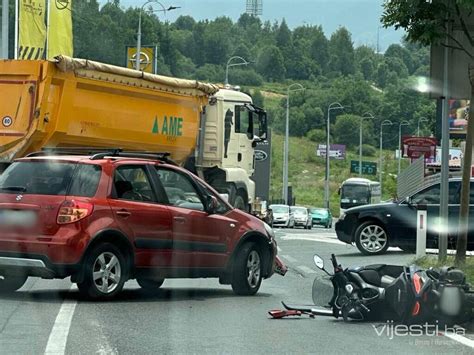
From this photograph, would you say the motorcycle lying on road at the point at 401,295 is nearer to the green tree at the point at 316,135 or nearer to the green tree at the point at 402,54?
the green tree at the point at 402,54

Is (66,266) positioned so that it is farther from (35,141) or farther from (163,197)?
(35,141)

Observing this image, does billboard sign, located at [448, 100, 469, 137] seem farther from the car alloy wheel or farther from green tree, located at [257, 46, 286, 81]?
the car alloy wheel

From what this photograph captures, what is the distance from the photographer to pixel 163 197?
39.8 feet

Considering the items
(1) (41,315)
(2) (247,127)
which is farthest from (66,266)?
(2) (247,127)

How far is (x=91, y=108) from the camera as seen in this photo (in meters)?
18.6

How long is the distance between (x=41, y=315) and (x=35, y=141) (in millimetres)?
7587

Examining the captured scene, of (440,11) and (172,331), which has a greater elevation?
(440,11)

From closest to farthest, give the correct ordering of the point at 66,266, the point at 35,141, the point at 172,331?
the point at 172,331, the point at 66,266, the point at 35,141

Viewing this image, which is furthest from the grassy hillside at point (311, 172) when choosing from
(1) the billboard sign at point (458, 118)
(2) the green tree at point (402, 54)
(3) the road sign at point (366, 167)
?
(1) the billboard sign at point (458, 118)

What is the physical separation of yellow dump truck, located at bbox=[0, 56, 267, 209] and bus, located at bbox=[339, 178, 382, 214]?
43727 mm

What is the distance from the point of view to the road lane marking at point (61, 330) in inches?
327

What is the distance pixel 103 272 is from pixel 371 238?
33.7ft

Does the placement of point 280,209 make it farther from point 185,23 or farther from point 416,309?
point 416,309

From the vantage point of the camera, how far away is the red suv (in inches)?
436
